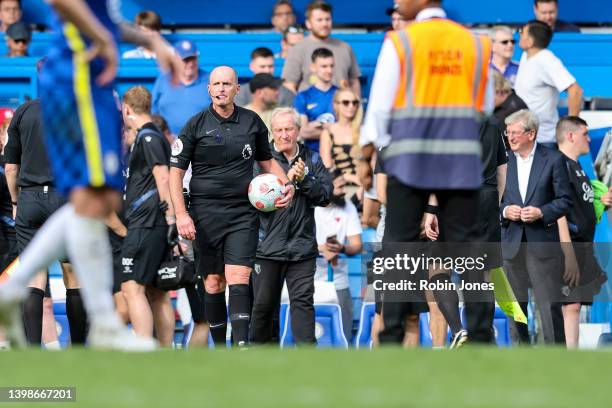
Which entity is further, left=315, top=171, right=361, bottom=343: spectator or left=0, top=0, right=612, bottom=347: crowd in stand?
left=315, top=171, right=361, bottom=343: spectator

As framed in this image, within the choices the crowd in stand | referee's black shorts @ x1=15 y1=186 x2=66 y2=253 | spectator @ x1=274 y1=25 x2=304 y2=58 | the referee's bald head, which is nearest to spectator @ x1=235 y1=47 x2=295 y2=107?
the crowd in stand

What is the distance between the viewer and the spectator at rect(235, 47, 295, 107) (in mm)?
12859

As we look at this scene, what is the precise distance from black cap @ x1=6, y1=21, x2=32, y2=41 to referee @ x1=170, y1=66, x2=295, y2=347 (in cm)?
608

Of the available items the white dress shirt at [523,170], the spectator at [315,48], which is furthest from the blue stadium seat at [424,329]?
the spectator at [315,48]

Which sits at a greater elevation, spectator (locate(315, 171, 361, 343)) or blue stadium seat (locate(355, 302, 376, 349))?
spectator (locate(315, 171, 361, 343))

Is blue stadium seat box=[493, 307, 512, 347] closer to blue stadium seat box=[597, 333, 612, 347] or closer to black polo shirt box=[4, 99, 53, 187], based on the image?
blue stadium seat box=[597, 333, 612, 347]

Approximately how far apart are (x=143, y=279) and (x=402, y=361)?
17.0 feet

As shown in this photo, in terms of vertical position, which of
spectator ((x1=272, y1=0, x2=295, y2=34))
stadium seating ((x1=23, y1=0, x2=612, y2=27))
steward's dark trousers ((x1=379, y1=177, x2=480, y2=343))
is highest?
stadium seating ((x1=23, y1=0, x2=612, y2=27))

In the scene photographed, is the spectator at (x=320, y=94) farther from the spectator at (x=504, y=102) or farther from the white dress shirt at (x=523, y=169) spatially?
the white dress shirt at (x=523, y=169)

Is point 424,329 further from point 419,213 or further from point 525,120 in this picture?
point 419,213

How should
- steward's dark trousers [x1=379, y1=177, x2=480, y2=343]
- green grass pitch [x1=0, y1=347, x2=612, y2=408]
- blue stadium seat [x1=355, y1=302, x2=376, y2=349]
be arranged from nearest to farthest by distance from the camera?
green grass pitch [x1=0, y1=347, x2=612, y2=408] → steward's dark trousers [x1=379, y1=177, x2=480, y2=343] → blue stadium seat [x1=355, y1=302, x2=376, y2=349]

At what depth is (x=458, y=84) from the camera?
5.98 metres

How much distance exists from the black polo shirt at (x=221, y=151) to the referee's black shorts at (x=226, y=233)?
0.34 feet

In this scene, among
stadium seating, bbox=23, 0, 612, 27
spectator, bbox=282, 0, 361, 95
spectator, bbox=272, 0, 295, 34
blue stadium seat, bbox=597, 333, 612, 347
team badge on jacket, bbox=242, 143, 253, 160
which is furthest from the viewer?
stadium seating, bbox=23, 0, 612, 27
